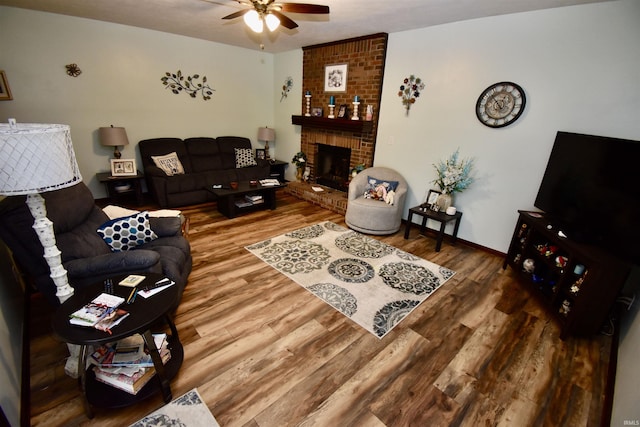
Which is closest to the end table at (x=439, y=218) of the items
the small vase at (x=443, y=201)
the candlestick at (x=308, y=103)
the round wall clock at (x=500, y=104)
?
the small vase at (x=443, y=201)

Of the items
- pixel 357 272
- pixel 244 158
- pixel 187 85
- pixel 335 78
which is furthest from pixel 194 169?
pixel 357 272

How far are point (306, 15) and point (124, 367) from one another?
366 centimetres

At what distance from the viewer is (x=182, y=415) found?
1543mm

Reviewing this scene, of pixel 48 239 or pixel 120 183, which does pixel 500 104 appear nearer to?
pixel 48 239

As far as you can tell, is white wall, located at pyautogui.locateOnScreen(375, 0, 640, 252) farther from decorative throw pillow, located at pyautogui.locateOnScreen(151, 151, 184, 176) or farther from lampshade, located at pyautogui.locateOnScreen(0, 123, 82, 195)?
lampshade, located at pyautogui.locateOnScreen(0, 123, 82, 195)

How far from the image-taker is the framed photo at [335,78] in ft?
15.0

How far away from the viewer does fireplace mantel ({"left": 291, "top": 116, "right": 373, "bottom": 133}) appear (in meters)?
4.33

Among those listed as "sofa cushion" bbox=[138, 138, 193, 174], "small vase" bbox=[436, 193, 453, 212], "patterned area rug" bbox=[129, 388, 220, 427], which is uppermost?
"sofa cushion" bbox=[138, 138, 193, 174]

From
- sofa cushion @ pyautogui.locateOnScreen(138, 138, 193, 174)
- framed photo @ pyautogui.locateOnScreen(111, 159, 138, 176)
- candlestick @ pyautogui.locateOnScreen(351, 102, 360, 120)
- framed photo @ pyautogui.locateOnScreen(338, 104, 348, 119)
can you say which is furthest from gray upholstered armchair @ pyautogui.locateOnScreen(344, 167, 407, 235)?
framed photo @ pyautogui.locateOnScreen(111, 159, 138, 176)

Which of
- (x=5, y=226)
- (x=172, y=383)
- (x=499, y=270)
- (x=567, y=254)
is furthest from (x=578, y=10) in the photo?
(x=5, y=226)

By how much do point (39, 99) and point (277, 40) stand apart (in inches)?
134

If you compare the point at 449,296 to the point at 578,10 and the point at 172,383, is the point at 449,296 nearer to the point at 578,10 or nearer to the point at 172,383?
the point at 172,383

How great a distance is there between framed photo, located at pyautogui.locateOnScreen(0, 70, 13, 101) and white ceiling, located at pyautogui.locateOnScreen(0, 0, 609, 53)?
2.70 ft

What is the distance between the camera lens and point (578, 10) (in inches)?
101
